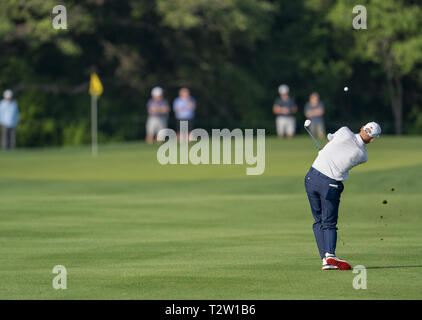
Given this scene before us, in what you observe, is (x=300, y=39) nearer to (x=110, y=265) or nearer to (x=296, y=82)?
(x=296, y=82)

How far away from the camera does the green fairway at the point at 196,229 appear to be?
1227 centimetres

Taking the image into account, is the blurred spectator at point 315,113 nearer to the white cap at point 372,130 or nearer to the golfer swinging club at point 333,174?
the golfer swinging club at point 333,174

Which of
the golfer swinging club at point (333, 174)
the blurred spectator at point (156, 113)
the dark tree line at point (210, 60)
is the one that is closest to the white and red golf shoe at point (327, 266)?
the golfer swinging club at point (333, 174)

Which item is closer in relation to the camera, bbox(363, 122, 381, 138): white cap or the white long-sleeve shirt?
bbox(363, 122, 381, 138): white cap

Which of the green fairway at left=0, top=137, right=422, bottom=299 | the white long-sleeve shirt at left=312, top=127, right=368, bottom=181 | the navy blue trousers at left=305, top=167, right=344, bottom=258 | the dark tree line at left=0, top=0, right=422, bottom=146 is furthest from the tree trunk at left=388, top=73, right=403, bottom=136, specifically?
the white long-sleeve shirt at left=312, top=127, right=368, bottom=181

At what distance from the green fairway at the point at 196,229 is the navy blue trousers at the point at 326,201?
46 cm

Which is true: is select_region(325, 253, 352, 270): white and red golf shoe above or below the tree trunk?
below

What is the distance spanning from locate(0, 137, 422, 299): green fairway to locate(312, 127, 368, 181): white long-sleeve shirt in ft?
3.96

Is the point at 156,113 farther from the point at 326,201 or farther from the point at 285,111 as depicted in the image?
the point at 326,201

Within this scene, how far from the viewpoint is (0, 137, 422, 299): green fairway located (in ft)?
40.2

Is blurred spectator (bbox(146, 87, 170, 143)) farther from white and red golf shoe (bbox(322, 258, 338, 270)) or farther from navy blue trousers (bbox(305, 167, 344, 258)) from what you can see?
white and red golf shoe (bbox(322, 258, 338, 270))

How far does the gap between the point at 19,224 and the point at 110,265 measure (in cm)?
582

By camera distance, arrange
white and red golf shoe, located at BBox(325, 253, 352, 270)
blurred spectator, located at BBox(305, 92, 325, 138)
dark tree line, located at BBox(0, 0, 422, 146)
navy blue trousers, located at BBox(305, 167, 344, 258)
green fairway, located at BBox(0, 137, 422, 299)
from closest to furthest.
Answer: green fairway, located at BBox(0, 137, 422, 299) → white and red golf shoe, located at BBox(325, 253, 352, 270) → navy blue trousers, located at BBox(305, 167, 344, 258) → blurred spectator, located at BBox(305, 92, 325, 138) → dark tree line, located at BBox(0, 0, 422, 146)

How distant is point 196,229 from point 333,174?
5.74 meters
